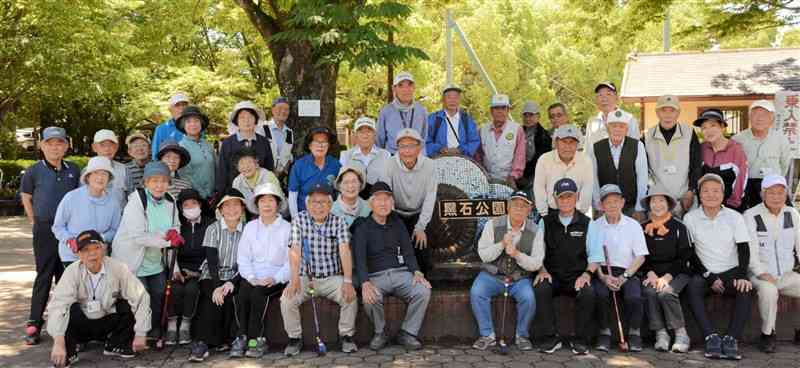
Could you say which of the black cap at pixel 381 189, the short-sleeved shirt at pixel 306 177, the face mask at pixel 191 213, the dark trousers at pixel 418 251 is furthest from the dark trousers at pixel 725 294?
the face mask at pixel 191 213

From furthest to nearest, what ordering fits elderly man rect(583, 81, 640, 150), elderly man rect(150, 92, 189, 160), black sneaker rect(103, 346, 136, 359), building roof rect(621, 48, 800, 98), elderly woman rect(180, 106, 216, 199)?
building roof rect(621, 48, 800, 98) < elderly man rect(150, 92, 189, 160) < elderly man rect(583, 81, 640, 150) < elderly woman rect(180, 106, 216, 199) < black sneaker rect(103, 346, 136, 359)

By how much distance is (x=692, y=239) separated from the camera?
5500mm

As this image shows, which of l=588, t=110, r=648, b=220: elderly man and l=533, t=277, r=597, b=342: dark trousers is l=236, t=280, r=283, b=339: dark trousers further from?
l=588, t=110, r=648, b=220: elderly man

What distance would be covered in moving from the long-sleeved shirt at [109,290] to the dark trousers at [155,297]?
0.29m

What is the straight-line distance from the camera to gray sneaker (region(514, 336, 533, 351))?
5.32 metres

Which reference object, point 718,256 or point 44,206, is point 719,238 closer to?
point 718,256

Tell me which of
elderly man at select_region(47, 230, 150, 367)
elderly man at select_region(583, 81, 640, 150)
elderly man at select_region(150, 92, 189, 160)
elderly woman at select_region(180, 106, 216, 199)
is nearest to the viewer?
elderly man at select_region(47, 230, 150, 367)

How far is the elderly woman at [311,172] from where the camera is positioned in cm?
608

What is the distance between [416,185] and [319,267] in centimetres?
113

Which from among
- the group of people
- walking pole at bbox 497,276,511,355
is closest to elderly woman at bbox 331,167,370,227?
the group of people

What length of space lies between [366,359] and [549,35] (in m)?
29.3

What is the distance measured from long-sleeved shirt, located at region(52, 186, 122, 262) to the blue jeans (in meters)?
3.05

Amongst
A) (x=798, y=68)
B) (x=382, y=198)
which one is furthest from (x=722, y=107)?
(x=382, y=198)

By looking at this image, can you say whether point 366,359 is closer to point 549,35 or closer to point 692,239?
point 692,239
